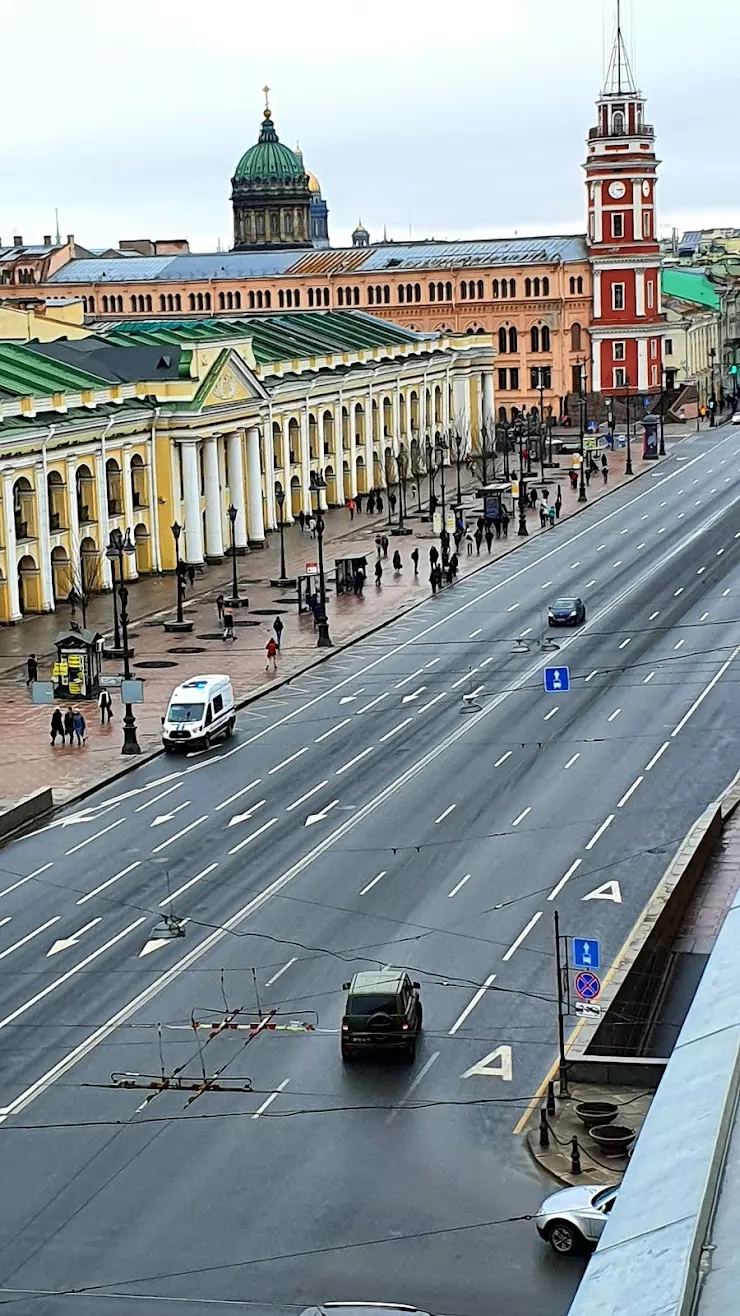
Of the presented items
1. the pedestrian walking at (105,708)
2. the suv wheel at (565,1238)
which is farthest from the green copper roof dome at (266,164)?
the suv wheel at (565,1238)

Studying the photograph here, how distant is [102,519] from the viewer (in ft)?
311

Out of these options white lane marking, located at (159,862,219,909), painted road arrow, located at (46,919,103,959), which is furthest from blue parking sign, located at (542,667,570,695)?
painted road arrow, located at (46,919,103,959)

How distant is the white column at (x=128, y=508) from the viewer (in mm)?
98125

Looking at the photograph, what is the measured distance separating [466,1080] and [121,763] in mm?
27331

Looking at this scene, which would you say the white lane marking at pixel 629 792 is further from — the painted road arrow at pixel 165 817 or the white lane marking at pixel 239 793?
the painted road arrow at pixel 165 817

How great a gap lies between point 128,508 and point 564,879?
54.7m

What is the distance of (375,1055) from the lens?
37.2 meters

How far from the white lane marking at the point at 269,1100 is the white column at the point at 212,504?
70.0 metres

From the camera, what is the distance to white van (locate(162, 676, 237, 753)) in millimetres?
62625

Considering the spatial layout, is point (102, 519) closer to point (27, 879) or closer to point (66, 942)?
point (27, 879)

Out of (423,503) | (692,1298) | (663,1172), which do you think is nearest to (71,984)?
(663,1172)

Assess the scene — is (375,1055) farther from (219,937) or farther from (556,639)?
(556,639)

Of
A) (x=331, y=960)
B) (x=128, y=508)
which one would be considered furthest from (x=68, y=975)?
(x=128, y=508)

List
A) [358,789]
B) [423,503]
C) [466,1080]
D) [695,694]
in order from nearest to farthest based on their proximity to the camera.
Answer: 1. [466,1080]
2. [358,789]
3. [695,694]
4. [423,503]
